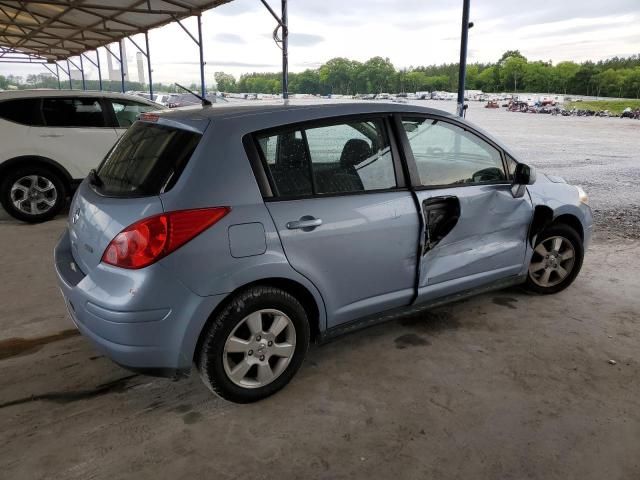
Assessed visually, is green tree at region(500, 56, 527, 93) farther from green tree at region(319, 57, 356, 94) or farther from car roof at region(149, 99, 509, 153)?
car roof at region(149, 99, 509, 153)

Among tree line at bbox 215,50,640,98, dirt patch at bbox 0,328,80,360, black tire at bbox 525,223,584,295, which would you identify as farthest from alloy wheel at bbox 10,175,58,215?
tree line at bbox 215,50,640,98

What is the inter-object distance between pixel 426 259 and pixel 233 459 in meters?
1.62

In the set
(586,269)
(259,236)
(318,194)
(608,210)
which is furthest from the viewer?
(608,210)

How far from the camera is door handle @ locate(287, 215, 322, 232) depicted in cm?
253

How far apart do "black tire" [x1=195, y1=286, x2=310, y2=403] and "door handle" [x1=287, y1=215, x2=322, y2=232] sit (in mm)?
336

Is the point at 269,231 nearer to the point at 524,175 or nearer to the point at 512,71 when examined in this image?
the point at 524,175

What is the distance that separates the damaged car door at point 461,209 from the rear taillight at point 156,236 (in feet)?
4.61

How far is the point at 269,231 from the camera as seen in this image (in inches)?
96.6

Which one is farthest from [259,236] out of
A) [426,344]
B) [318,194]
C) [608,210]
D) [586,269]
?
[608,210]

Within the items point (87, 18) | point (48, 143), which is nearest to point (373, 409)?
point (48, 143)

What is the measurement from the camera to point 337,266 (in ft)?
8.99

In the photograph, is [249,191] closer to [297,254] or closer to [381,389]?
[297,254]

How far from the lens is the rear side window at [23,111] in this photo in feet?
20.7

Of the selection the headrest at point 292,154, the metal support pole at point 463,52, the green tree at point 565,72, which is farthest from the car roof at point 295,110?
the green tree at point 565,72
